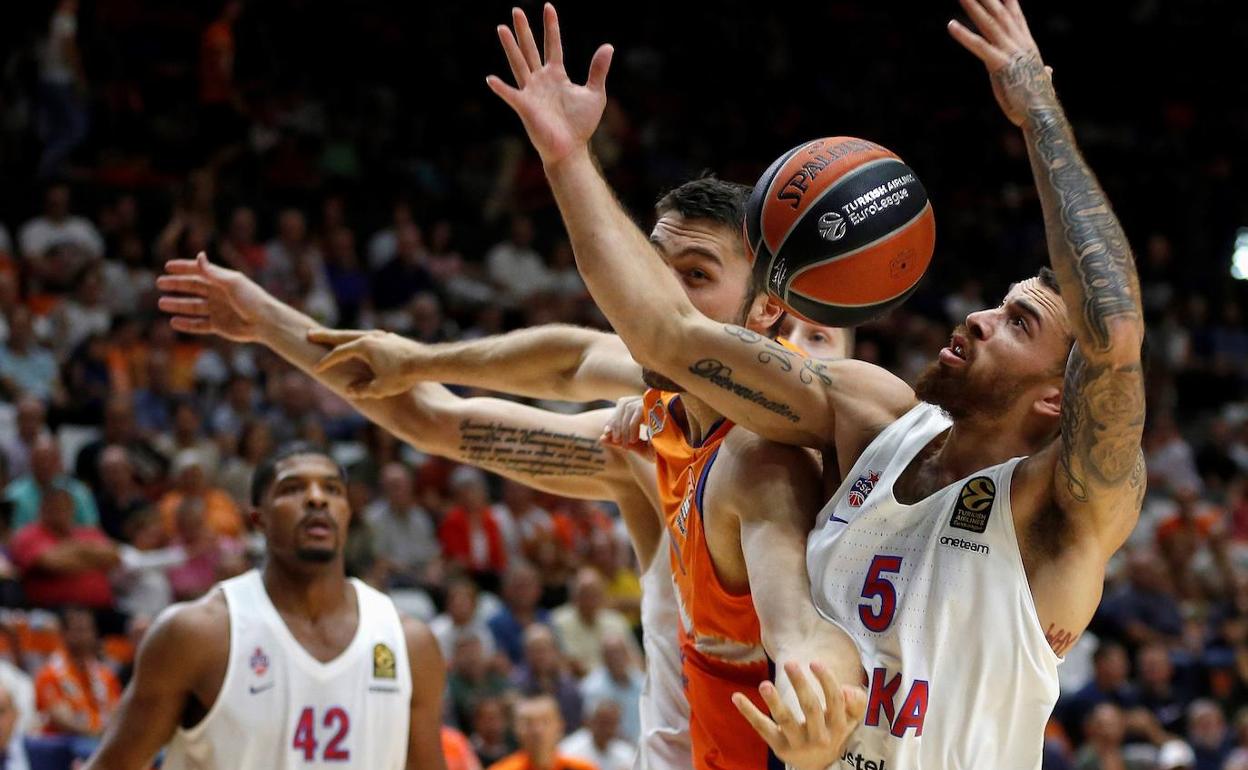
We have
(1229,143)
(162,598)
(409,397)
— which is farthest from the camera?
(1229,143)

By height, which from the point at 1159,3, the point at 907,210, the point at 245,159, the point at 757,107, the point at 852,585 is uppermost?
the point at 1159,3

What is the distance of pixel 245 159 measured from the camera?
14.2 m

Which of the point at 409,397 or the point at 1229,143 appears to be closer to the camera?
the point at 409,397

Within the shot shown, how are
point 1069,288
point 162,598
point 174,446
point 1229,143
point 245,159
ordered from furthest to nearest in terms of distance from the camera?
point 1229,143
point 245,159
point 174,446
point 162,598
point 1069,288

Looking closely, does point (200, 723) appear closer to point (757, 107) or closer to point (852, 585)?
point (852, 585)

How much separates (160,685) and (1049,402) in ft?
10.3

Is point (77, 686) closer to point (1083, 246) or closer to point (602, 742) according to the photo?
point (602, 742)

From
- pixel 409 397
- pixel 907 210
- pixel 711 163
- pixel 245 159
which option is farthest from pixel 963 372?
pixel 711 163

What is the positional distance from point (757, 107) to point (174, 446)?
9.27m

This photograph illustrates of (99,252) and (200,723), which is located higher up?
(99,252)

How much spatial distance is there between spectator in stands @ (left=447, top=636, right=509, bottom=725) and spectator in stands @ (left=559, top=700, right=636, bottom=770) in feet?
1.92

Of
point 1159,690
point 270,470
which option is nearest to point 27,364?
point 270,470

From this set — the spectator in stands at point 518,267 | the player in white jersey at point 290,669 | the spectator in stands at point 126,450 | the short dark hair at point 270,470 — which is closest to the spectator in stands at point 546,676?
the spectator in stands at point 126,450

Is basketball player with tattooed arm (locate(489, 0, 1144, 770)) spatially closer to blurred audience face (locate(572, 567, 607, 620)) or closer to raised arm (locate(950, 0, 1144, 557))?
raised arm (locate(950, 0, 1144, 557))
